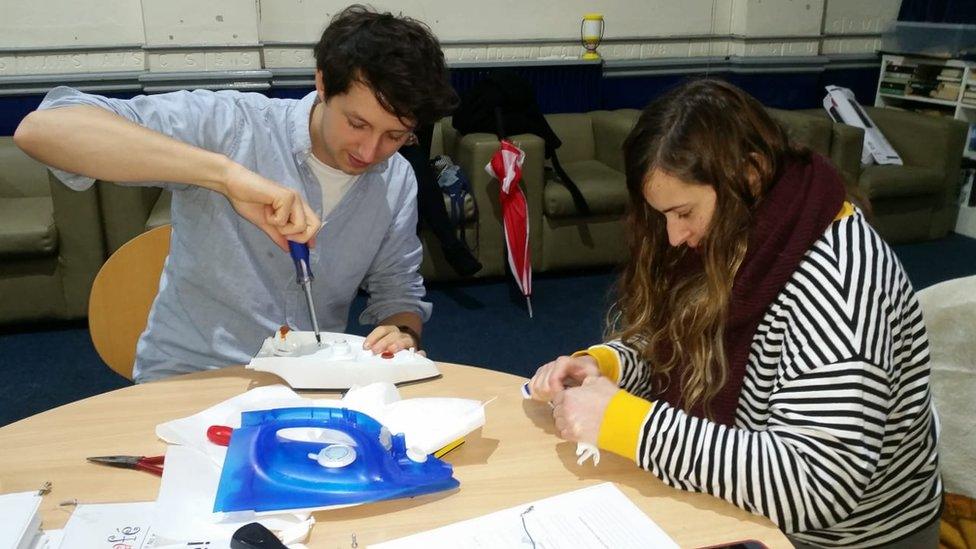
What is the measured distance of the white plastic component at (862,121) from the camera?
14.7 feet

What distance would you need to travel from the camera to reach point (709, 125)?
114 centimetres

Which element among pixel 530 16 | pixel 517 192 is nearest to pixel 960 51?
pixel 530 16

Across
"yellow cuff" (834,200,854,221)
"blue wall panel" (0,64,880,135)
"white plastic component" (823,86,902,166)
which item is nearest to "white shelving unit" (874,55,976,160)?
"blue wall panel" (0,64,880,135)

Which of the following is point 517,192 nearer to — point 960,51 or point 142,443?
point 142,443

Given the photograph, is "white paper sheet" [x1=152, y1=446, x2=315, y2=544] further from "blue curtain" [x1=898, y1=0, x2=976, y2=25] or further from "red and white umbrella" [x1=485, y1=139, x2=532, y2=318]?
"blue curtain" [x1=898, y1=0, x2=976, y2=25]

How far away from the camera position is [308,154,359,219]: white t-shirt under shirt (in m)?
1.54

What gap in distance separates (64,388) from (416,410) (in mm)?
2190

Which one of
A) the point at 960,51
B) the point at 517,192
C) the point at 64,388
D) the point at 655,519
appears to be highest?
the point at 960,51

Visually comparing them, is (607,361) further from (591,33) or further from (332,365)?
(591,33)

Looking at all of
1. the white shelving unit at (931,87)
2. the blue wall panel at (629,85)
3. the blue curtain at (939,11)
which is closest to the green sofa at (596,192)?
the blue wall panel at (629,85)

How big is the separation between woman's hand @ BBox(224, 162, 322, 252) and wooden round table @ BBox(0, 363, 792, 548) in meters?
0.27

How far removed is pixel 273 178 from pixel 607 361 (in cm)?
74

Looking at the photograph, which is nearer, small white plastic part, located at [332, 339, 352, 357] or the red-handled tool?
the red-handled tool

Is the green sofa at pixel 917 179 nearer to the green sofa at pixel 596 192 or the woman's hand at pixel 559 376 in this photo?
the green sofa at pixel 596 192
